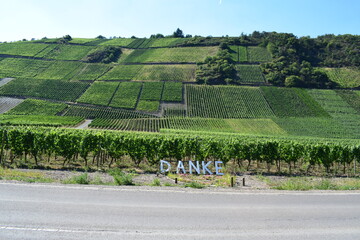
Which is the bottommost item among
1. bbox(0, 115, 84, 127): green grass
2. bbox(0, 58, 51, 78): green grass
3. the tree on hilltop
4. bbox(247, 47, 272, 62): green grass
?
bbox(0, 115, 84, 127): green grass

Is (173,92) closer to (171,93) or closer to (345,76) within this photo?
(171,93)

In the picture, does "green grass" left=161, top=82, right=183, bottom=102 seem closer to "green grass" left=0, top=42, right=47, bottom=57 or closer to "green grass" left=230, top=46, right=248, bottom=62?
"green grass" left=230, top=46, right=248, bottom=62

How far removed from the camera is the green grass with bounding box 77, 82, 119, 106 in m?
71.8

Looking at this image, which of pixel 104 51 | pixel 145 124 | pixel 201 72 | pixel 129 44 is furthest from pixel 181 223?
pixel 129 44


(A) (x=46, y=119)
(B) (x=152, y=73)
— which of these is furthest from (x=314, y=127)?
(A) (x=46, y=119)

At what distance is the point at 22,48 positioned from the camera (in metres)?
113

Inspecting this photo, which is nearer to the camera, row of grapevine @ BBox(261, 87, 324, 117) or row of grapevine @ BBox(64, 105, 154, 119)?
row of grapevine @ BBox(64, 105, 154, 119)

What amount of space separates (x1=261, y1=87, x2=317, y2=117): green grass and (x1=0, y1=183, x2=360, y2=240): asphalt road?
58710 millimetres

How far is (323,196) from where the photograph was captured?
13.7m

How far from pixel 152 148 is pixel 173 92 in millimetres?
55758

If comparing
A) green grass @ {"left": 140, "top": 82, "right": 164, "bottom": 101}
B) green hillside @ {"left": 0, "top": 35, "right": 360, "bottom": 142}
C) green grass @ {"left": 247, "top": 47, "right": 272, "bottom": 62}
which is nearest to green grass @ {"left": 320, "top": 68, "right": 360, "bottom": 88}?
green hillside @ {"left": 0, "top": 35, "right": 360, "bottom": 142}

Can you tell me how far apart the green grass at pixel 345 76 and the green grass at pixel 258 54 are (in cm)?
2248

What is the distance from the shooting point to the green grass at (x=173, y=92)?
73500 millimetres

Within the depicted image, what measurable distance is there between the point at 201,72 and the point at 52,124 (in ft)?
181
